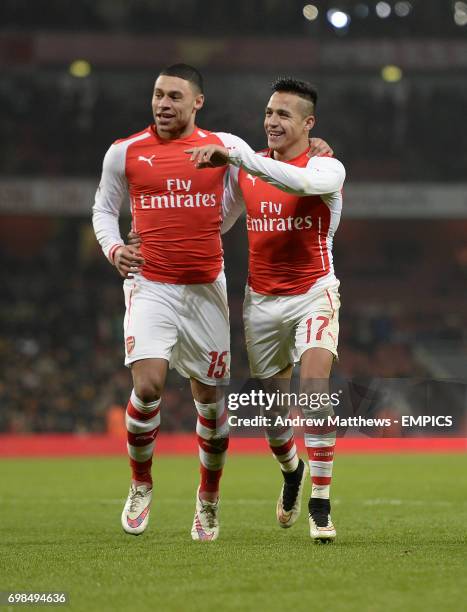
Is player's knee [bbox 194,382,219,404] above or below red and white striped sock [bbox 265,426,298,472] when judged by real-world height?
above

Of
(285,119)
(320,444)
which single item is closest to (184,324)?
(320,444)

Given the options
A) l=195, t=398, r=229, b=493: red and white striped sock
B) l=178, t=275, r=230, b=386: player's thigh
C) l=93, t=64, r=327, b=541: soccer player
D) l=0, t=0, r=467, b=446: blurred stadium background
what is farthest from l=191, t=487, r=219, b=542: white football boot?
l=0, t=0, r=467, b=446: blurred stadium background

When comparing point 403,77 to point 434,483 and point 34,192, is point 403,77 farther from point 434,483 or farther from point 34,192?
point 434,483

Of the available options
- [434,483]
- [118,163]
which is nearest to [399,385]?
[118,163]

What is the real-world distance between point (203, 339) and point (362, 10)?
2244 centimetres

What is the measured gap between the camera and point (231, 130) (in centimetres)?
2833

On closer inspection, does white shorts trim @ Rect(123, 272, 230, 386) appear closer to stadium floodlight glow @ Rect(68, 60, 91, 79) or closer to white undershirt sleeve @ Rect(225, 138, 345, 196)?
white undershirt sleeve @ Rect(225, 138, 345, 196)

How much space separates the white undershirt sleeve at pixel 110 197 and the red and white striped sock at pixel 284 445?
1.41 meters

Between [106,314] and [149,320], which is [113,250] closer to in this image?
[149,320]

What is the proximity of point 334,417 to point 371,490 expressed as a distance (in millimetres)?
4746

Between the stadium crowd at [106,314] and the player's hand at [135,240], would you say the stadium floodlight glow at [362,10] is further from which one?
the player's hand at [135,240]

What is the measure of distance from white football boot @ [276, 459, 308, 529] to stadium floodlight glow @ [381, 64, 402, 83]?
22908 mm

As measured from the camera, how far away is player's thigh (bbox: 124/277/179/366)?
20.1 feet

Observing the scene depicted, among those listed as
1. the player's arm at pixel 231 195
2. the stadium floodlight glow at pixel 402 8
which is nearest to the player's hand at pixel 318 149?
the player's arm at pixel 231 195
